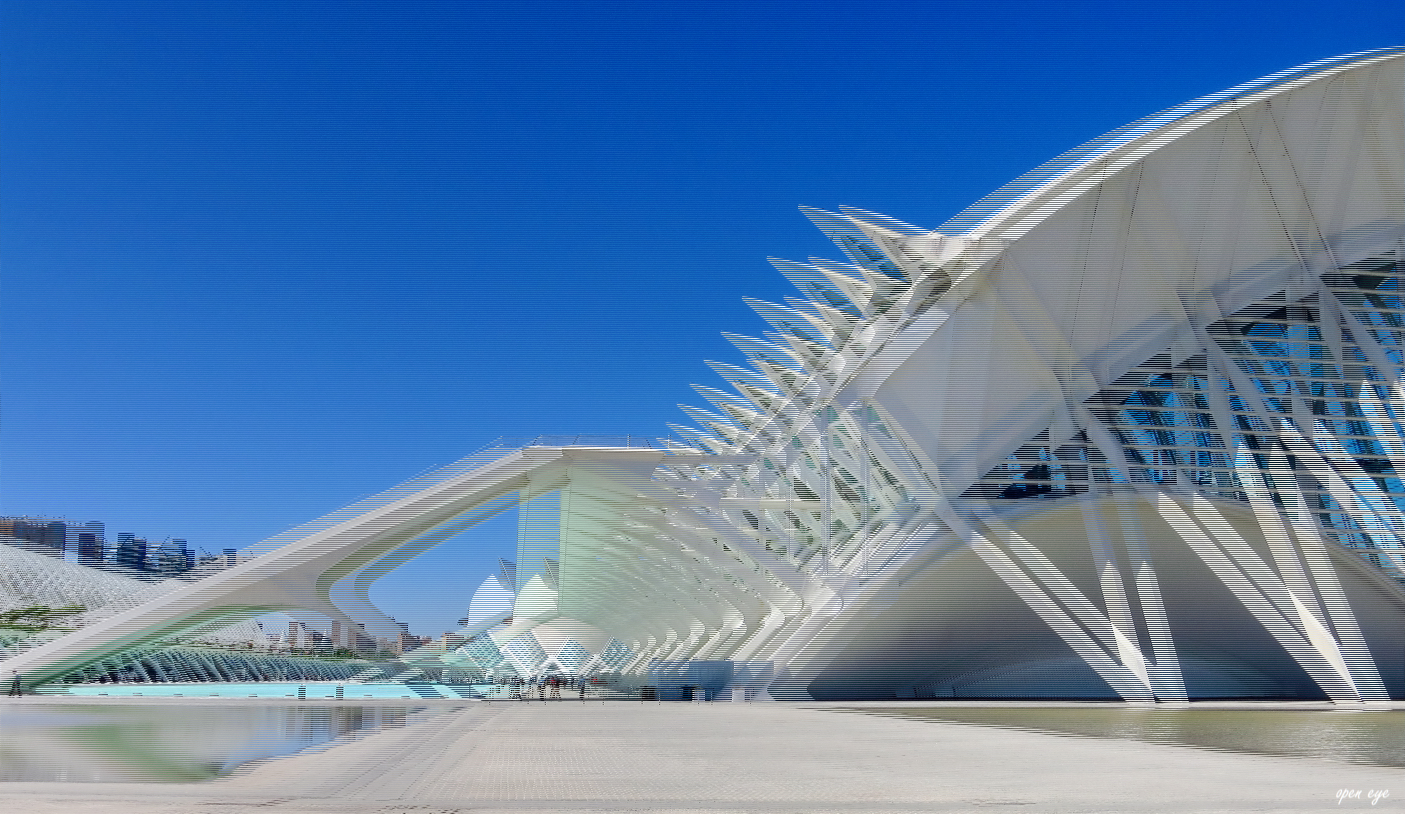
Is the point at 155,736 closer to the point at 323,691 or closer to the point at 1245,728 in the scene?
the point at 1245,728

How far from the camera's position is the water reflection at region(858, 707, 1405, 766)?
9.51 m

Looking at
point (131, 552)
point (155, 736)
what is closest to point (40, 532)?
point (131, 552)

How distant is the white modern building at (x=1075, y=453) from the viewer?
74.7 ft

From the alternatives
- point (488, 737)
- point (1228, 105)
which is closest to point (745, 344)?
point (1228, 105)

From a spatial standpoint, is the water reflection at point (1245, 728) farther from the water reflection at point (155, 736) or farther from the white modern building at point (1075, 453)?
the water reflection at point (155, 736)

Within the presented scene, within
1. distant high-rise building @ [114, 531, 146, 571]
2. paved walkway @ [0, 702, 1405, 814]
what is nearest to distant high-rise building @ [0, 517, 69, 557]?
distant high-rise building @ [114, 531, 146, 571]

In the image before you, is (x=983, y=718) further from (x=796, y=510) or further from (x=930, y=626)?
(x=796, y=510)

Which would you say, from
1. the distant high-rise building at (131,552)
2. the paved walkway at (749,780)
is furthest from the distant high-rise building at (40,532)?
the paved walkway at (749,780)

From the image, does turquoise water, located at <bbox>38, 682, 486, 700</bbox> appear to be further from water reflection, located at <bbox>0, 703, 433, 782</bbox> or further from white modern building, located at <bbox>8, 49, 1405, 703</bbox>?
water reflection, located at <bbox>0, 703, 433, 782</bbox>

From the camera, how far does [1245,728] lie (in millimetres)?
13305

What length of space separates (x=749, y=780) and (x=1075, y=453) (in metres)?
20.5

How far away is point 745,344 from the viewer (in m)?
28.8

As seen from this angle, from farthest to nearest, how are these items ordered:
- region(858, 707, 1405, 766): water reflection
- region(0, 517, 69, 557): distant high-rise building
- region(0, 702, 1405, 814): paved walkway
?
region(0, 517, 69, 557): distant high-rise building, region(858, 707, 1405, 766): water reflection, region(0, 702, 1405, 814): paved walkway

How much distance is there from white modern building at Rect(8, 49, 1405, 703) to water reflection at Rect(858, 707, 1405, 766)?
521cm
